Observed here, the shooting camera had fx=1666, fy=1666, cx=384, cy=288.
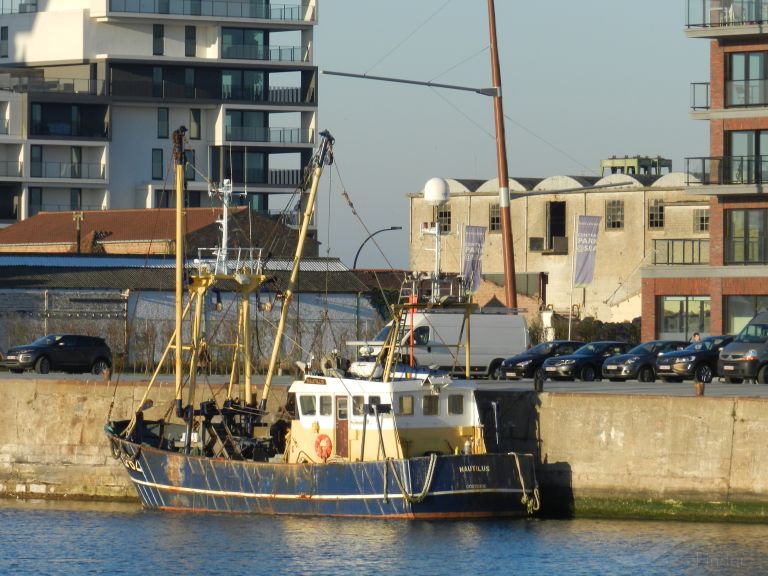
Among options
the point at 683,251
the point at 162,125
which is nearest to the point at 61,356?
the point at 683,251

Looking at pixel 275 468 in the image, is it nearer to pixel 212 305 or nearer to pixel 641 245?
pixel 212 305

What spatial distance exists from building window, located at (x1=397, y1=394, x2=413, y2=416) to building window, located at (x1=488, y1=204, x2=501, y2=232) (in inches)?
2731

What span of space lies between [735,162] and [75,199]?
65.6m

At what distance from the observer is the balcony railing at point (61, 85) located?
118750 mm

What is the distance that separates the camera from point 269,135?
4801 inches

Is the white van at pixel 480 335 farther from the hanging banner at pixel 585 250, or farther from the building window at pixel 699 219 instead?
the building window at pixel 699 219

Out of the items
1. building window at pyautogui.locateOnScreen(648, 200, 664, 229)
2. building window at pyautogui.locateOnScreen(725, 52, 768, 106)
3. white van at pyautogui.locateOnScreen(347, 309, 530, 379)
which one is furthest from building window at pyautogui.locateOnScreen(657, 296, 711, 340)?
building window at pyautogui.locateOnScreen(648, 200, 664, 229)

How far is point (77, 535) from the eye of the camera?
3622 centimetres

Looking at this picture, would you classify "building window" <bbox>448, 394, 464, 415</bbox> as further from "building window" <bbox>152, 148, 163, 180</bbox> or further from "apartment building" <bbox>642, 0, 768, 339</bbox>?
"building window" <bbox>152, 148, 163, 180</bbox>

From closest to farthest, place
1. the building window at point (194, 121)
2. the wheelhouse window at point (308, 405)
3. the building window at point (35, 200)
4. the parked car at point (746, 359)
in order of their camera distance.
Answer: the wheelhouse window at point (308, 405) → the parked car at point (746, 359) → the building window at point (35, 200) → the building window at point (194, 121)

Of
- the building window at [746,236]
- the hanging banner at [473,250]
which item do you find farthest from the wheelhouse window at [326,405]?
the hanging banner at [473,250]

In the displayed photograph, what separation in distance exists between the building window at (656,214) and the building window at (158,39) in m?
40.4

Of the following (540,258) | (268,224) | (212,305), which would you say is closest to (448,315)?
(212,305)

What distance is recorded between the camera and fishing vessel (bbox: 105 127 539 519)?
35094 millimetres
